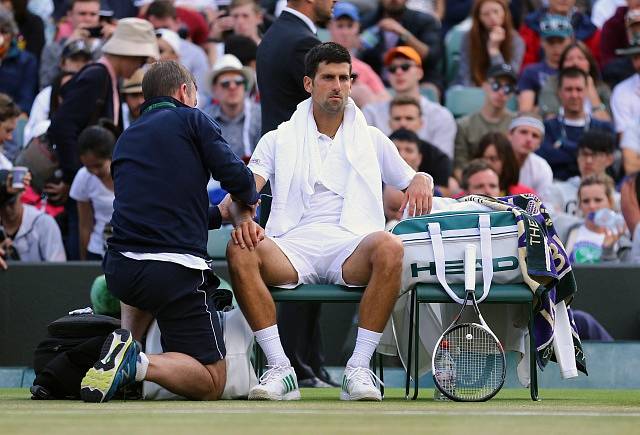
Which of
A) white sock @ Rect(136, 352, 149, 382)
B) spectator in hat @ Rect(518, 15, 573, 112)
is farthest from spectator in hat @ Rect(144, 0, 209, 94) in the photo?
white sock @ Rect(136, 352, 149, 382)

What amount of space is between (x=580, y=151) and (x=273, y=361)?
17.7ft

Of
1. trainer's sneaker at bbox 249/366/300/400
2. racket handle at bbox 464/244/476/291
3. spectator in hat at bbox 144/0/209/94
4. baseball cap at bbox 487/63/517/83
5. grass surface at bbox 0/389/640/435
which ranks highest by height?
spectator in hat at bbox 144/0/209/94

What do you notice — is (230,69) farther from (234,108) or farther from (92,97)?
(92,97)

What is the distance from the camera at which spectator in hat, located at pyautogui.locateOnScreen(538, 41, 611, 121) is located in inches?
514

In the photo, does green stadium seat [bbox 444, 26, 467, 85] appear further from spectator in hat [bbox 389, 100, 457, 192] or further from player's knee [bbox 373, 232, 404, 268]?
player's knee [bbox 373, 232, 404, 268]

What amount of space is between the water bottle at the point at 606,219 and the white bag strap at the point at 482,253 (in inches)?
137

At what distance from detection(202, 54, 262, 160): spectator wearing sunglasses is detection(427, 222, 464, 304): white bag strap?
4.32m

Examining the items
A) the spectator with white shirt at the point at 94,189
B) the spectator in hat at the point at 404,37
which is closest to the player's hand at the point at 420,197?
the spectator with white shirt at the point at 94,189

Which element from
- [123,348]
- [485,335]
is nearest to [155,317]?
[123,348]

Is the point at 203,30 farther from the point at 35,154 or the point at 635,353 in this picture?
the point at 635,353

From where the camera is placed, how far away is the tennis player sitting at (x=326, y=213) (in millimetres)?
7133

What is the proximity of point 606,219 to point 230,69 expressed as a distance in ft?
10.9

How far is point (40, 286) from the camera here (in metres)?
9.92

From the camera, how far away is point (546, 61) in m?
13.8
